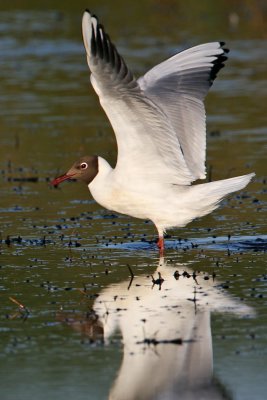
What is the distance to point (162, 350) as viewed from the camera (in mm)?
7340

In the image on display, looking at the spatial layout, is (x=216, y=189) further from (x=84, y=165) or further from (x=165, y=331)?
(x=165, y=331)

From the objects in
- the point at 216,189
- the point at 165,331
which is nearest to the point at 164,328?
the point at 165,331

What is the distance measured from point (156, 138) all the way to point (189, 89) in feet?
3.11

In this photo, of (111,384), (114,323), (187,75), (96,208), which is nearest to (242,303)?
(114,323)

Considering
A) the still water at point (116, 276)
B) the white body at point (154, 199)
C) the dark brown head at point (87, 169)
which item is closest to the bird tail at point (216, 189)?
the white body at point (154, 199)

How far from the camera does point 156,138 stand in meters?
9.84

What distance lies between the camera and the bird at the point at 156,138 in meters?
9.12

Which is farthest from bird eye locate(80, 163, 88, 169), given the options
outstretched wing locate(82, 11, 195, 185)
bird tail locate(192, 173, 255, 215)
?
bird tail locate(192, 173, 255, 215)

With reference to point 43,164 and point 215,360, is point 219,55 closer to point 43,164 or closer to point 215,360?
point 215,360

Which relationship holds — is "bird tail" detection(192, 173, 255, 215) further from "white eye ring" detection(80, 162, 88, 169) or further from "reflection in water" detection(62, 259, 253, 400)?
"white eye ring" detection(80, 162, 88, 169)

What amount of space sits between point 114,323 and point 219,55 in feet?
11.3

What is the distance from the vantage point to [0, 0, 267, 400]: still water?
6969mm

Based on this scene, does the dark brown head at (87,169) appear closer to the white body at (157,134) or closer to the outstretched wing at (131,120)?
the white body at (157,134)

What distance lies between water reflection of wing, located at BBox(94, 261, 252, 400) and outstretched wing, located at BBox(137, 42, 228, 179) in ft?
4.24
